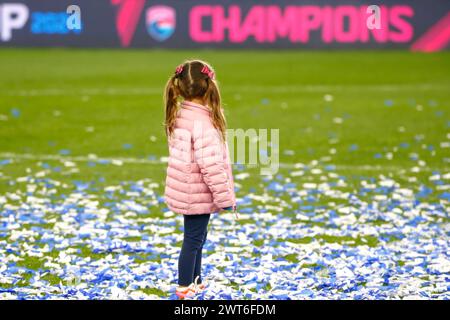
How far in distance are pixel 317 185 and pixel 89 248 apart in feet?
11.1

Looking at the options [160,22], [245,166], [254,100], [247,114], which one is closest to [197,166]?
[245,166]

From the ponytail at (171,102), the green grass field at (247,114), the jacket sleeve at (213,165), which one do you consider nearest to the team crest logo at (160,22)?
the green grass field at (247,114)

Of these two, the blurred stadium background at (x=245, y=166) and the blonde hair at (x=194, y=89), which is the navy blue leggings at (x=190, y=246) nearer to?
the blurred stadium background at (x=245, y=166)

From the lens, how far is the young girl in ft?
20.3

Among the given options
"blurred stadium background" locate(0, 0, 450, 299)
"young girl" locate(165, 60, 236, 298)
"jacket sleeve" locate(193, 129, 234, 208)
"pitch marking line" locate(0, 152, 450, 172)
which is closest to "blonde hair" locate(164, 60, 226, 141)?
"young girl" locate(165, 60, 236, 298)

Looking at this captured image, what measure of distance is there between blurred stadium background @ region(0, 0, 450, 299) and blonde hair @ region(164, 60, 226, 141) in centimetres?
113

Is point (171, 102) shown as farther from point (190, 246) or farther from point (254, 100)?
point (254, 100)

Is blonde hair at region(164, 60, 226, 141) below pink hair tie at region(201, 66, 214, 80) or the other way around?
below

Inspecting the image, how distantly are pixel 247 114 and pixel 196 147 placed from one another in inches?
374

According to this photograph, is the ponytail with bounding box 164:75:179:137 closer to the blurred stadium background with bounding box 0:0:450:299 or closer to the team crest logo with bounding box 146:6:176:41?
the blurred stadium background with bounding box 0:0:450:299

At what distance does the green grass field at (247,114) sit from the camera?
11141 mm

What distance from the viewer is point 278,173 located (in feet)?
36.8

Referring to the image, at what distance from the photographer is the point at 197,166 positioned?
6227mm

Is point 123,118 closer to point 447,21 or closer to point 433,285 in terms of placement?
point 433,285
